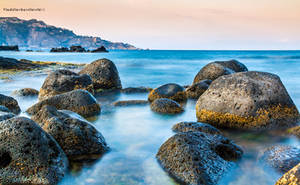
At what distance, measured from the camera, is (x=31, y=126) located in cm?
438

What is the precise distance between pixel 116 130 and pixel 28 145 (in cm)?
317

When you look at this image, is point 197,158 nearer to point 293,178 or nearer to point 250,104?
point 293,178

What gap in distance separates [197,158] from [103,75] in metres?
9.61

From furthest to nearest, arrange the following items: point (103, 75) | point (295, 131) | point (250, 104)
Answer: point (103, 75) → point (250, 104) → point (295, 131)

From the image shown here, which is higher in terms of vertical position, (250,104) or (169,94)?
(250,104)

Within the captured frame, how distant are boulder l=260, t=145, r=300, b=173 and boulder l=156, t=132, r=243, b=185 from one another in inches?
22.2

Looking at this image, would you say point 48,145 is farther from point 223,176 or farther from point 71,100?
point 71,100

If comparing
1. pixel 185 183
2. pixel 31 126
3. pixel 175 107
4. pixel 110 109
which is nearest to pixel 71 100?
pixel 110 109

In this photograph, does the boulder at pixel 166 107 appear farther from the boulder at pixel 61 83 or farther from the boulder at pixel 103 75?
the boulder at pixel 103 75

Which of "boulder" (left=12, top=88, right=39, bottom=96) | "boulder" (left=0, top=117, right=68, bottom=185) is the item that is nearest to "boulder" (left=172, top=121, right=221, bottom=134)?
"boulder" (left=0, top=117, right=68, bottom=185)

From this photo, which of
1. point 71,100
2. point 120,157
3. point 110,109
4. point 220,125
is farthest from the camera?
point 110,109

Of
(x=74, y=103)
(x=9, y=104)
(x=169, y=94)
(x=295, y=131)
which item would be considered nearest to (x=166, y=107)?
A: (x=169, y=94)

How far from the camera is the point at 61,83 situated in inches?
412

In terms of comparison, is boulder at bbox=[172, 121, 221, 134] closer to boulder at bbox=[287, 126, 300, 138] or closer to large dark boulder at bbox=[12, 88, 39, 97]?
boulder at bbox=[287, 126, 300, 138]
